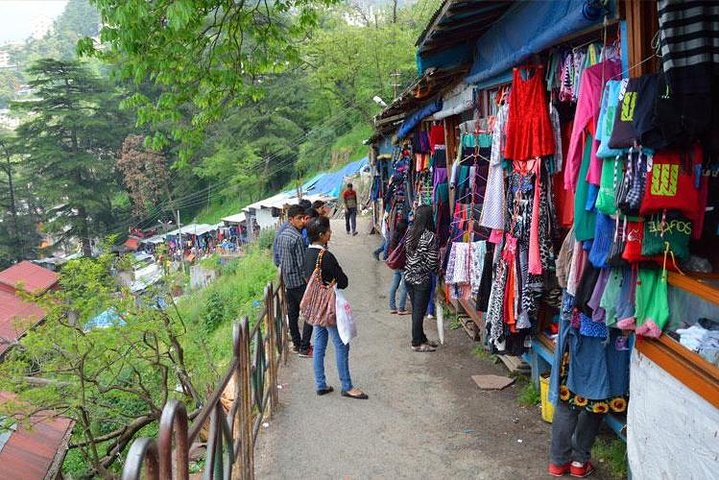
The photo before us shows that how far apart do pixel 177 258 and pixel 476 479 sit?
111 ft

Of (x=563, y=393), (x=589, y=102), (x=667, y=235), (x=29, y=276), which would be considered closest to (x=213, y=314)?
(x=563, y=393)

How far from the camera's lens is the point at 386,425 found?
17.9ft

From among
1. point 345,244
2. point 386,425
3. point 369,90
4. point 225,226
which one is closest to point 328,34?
point 369,90

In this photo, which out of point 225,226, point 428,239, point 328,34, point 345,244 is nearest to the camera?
point 428,239

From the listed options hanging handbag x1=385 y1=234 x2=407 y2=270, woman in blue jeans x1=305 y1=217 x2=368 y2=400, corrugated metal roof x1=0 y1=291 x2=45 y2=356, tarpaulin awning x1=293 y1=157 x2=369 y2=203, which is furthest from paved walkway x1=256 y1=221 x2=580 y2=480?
tarpaulin awning x1=293 y1=157 x2=369 y2=203

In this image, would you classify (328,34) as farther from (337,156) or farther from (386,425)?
(386,425)

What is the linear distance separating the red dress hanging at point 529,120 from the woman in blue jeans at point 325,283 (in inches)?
76.0

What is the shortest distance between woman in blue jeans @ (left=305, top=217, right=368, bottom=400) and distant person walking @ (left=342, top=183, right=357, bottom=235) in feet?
38.6

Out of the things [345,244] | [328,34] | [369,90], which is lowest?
[345,244]

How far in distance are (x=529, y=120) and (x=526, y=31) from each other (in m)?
0.73

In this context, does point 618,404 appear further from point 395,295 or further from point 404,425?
point 395,295

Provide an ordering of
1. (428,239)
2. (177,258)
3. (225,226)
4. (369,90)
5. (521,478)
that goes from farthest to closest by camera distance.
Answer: (225,226) → (177,258) → (369,90) → (428,239) → (521,478)

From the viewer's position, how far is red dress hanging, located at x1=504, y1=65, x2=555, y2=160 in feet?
15.8

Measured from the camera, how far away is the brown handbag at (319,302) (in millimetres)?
5730
